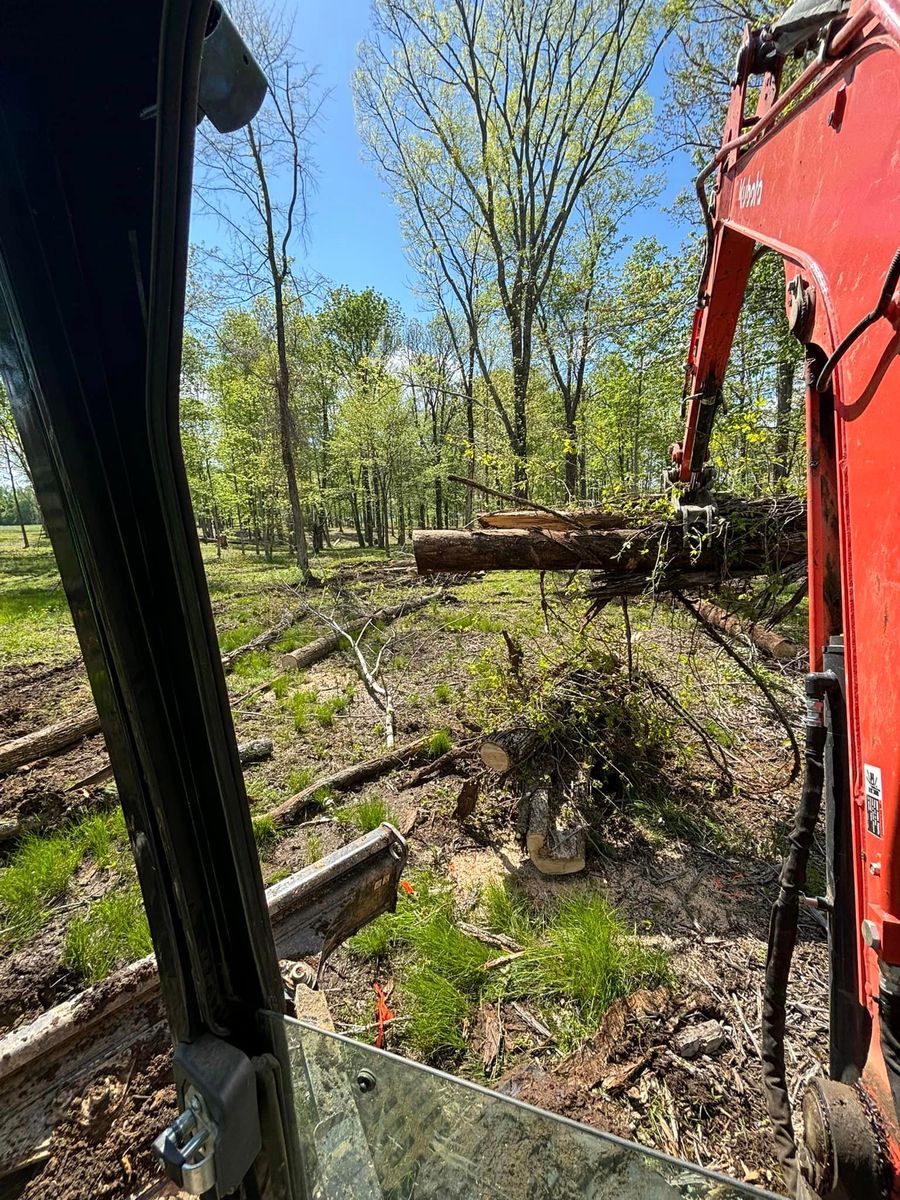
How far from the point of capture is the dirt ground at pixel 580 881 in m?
1.96

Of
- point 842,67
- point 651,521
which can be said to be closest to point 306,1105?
point 842,67

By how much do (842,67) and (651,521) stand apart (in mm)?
2500

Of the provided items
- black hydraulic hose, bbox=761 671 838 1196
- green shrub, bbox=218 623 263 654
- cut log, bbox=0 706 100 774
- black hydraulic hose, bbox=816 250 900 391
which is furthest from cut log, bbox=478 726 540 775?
green shrub, bbox=218 623 263 654

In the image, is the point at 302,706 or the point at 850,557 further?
the point at 302,706

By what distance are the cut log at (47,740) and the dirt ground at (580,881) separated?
0.40 ft

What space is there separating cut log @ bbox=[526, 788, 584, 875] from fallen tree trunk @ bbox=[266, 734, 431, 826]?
5.30 feet

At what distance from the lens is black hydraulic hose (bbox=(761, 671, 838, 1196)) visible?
1.62 meters

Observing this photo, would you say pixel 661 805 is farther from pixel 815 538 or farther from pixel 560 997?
pixel 815 538

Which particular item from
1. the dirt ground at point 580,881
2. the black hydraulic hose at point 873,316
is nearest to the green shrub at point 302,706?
the dirt ground at point 580,881

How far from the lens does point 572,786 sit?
154 inches

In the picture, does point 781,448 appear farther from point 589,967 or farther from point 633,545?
point 589,967

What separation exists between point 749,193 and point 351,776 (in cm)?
472

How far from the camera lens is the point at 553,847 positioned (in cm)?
348

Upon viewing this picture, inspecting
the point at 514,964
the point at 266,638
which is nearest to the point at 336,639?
the point at 266,638
